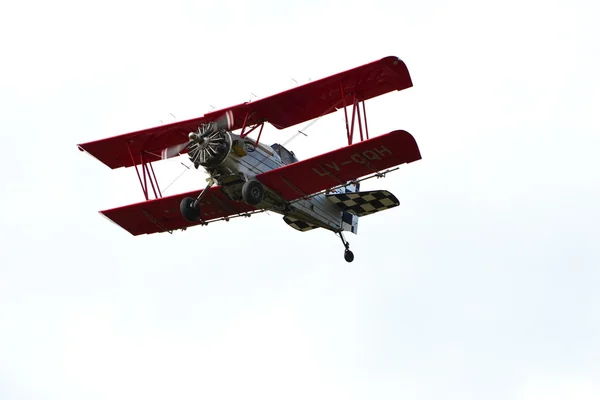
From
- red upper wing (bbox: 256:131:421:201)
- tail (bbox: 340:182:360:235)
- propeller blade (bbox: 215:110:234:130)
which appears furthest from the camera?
tail (bbox: 340:182:360:235)

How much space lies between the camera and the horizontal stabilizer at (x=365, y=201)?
27248 millimetres

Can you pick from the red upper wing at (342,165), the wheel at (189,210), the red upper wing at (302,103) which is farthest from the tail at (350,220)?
the wheel at (189,210)

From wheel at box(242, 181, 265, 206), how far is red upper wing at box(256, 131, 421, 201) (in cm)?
35

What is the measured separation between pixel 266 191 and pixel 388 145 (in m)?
2.87

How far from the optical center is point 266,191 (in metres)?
25.0

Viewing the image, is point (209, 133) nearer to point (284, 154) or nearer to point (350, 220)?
point (284, 154)

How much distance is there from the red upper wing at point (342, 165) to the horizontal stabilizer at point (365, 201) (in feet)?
7.59

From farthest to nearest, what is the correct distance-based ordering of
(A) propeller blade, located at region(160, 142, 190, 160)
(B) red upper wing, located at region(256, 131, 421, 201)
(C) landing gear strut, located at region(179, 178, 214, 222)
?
(A) propeller blade, located at region(160, 142, 190, 160) → (C) landing gear strut, located at region(179, 178, 214, 222) → (B) red upper wing, located at region(256, 131, 421, 201)

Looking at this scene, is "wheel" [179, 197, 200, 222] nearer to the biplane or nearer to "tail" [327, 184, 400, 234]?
the biplane

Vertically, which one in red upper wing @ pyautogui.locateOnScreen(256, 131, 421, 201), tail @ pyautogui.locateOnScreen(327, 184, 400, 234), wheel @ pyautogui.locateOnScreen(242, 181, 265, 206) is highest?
tail @ pyautogui.locateOnScreen(327, 184, 400, 234)

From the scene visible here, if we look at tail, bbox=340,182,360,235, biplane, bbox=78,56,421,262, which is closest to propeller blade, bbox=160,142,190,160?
biplane, bbox=78,56,421,262

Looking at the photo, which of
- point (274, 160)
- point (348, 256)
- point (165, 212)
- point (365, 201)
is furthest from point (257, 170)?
point (348, 256)

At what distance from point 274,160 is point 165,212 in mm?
3345

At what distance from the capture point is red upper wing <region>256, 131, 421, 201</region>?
2356 cm
